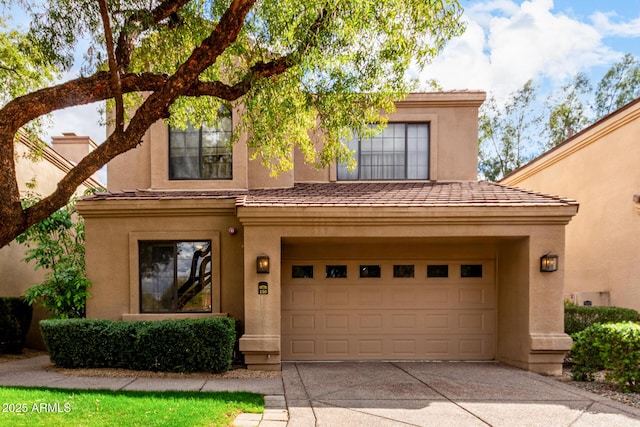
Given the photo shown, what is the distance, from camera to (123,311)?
26.1ft

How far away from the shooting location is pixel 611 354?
6336 millimetres

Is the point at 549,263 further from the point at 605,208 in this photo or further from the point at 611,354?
the point at 605,208

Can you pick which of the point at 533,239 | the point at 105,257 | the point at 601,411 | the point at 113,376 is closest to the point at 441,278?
the point at 533,239

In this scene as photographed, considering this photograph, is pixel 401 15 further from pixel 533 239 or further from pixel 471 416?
pixel 471 416

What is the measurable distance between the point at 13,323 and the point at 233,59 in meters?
8.20

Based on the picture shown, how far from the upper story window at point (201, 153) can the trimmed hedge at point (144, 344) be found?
385 cm

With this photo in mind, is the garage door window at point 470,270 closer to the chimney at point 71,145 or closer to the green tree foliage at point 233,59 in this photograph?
the green tree foliage at point 233,59

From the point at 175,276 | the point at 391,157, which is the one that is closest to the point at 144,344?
the point at 175,276

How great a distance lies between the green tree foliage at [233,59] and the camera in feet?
18.1

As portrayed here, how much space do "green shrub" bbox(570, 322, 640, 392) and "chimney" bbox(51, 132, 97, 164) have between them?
16972 millimetres

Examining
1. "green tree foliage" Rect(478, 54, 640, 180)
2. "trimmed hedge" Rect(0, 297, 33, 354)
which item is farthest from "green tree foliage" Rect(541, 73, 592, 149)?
"trimmed hedge" Rect(0, 297, 33, 354)

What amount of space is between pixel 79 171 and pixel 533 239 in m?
7.93

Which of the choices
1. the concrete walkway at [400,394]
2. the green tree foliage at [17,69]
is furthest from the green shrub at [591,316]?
the green tree foliage at [17,69]

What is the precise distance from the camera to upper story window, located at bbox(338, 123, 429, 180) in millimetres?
10164
